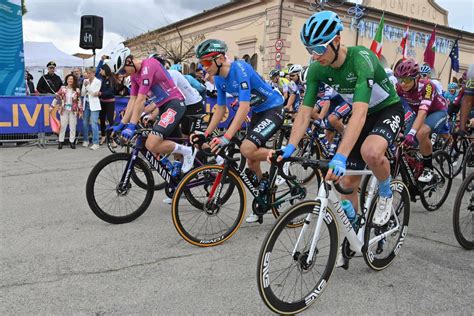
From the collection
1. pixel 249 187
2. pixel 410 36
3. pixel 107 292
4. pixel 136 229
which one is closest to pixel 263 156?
pixel 249 187

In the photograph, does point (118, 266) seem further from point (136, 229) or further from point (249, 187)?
point (249, 187)

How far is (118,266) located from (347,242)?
2051 millimetres

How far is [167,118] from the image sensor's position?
199 inches

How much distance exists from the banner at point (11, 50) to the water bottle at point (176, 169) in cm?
860

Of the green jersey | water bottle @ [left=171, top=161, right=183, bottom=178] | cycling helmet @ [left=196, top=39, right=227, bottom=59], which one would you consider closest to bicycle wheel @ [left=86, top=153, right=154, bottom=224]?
water bottle @ [left=171, top=161, right=183, bottom=178]

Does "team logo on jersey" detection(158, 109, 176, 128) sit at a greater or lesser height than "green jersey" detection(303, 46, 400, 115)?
lesser

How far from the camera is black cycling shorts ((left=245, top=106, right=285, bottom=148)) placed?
173 inches

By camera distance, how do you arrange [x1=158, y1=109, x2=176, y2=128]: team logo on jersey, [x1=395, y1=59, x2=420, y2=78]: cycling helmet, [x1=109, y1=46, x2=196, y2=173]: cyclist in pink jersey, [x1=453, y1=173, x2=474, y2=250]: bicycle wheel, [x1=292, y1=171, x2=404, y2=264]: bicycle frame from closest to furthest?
1. [x1=292, y1=171, x2=404, y2=264]: bicycle frame
2. [x1=453, y1=173, x2=474, y2=250]: bicycle wheel
3. [x1=109, y1=46, x2=196, y2=173]: cyclist in pink jersey
4. [x1=158, y1=109, x2=176, y2=128]: team logo on jersey
5. [x1=395, y1=59, x2=420, y2=78]: cycling helmet

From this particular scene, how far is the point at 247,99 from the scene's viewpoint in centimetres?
426

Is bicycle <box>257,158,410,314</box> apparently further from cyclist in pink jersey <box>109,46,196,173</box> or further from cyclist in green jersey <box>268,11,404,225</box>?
cyclist in pink jersey <box>109,46,196,173</box>

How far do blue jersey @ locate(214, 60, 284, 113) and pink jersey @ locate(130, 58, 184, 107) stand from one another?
2.91 ft

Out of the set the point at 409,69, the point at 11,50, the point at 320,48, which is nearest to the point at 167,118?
the point at 320,48

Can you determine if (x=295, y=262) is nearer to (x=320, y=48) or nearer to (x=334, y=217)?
(x=334, y=217)

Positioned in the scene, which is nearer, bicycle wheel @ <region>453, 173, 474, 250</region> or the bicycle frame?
the bicycle frame
